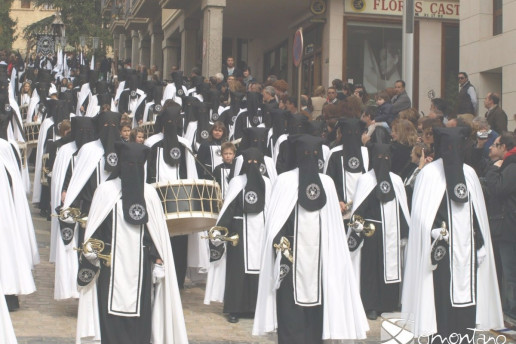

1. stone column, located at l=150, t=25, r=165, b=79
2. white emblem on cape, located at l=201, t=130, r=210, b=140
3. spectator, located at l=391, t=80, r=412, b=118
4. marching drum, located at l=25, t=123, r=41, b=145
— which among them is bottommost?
white emblem on cape, located at l=201, t=130, r=210, b=140

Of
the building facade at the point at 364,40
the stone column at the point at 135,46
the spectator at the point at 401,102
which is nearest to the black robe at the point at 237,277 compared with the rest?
the spectator at the point at 401,102

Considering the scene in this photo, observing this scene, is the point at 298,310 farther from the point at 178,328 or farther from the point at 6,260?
the point at 6,260

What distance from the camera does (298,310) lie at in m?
8.67

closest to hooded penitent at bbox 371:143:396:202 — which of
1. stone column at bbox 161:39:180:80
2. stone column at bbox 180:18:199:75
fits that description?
stone column at bbox 180:18:199:75

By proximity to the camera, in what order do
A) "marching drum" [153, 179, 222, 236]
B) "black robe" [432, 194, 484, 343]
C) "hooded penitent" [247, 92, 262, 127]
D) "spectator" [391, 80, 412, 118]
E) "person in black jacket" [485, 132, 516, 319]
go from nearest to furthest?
"black robe" [432, 194, 484, 343]
"marching drum" [153, 179, 222, 236]
"person in black jacket" [485, 132, 516, 319]
"spectator" [391, 80, 412, 118]
"hooded penitent" [247, 92, 262, 127]

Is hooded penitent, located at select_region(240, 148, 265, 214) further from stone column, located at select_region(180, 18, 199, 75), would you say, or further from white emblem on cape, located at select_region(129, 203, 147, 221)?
stone column, located at select_region(180, 18, 199, 75)

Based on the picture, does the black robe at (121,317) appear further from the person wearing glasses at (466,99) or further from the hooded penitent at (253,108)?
the person wearing glasses at (466,99)

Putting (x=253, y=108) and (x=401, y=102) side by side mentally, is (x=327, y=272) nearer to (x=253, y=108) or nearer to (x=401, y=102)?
(x=401, y=102)

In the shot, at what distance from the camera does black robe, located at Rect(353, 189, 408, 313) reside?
11445 mm

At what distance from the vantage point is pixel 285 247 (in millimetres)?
8656

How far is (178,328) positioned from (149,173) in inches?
132

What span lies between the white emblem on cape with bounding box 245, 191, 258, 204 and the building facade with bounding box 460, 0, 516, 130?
32.4 feet

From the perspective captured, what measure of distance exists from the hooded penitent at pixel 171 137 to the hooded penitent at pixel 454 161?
3908 millimetres

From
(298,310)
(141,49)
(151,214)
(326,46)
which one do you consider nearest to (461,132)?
(298,310)
